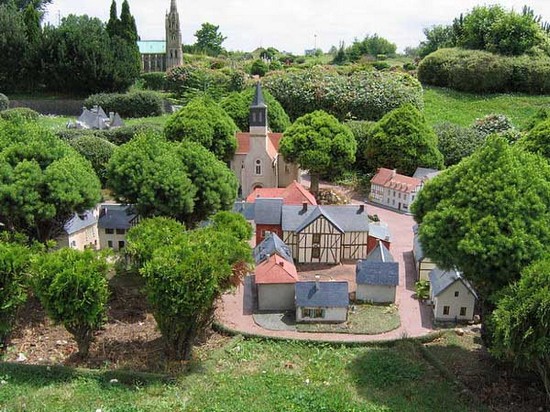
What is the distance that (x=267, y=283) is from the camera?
21.7m

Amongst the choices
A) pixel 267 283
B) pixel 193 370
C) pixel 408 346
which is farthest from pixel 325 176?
pixel 193 370

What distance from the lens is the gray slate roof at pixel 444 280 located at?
68.1ft

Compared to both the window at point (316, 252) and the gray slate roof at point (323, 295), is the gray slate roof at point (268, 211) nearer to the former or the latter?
the window at point (316, 252)

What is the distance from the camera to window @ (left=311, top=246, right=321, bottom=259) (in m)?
26.4

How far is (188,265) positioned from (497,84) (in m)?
50.5

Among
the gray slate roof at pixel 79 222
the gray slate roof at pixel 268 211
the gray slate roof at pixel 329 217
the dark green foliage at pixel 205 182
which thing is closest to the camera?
the dark green foliage at pixel 205 182

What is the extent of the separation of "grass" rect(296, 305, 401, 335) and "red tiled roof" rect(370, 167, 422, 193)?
13811 millimetres

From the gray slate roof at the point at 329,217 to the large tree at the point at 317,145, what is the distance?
697 cm

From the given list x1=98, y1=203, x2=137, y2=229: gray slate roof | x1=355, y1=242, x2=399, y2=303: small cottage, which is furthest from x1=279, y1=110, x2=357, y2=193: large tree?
x1=355, y1=242, x2=399, y2=303: small cottage

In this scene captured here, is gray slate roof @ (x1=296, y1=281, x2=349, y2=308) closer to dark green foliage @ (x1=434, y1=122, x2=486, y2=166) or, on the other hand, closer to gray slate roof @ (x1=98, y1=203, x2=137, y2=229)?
gray slate roof @ (x1=98, y1=203, x2=137, y2=229)

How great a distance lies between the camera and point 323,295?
20.7 metres

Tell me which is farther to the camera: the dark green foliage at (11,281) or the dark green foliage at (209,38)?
the dark green foliage at (209,38)

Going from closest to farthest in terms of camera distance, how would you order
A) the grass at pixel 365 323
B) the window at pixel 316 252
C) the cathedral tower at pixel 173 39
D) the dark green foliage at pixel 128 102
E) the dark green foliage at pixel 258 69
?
the grass at pixel 365 323 → the window at pixel 316 252 → the dark green foliage at pixel 128 102 → the dark green foliage at pixel 258 69 → the cathedral tower at pixel 173 39

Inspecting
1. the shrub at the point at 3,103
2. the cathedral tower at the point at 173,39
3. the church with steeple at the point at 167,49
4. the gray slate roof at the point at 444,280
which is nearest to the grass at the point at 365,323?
the gray slate roof at the point at 444,280
